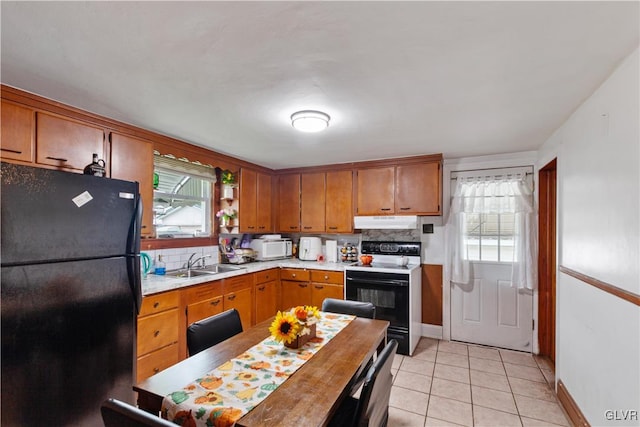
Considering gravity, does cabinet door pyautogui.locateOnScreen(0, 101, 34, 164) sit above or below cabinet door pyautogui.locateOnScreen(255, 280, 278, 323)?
above

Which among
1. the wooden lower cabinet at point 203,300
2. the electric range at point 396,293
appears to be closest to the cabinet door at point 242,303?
the wooden lower cabinet at point 203,300

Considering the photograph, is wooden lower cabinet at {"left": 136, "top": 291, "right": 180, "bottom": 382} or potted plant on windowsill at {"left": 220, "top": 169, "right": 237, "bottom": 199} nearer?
wooden lower cabinet at {"left": 136, "top": 291, "right": 180, "bottom": 382}

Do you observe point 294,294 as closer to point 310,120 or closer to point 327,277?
point 327,277

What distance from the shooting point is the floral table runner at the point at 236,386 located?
1.04m

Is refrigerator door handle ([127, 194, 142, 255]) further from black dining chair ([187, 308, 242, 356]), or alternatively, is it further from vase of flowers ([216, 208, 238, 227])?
vase of flowers ([216, 208, 238, 227])

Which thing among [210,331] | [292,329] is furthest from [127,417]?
[210,331]

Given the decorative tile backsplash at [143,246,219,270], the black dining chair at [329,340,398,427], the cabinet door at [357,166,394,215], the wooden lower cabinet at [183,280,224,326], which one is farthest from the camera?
the cabinet door at [357,166,394,215]

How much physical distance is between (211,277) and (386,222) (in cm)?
209

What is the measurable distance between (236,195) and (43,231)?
2.32 metres

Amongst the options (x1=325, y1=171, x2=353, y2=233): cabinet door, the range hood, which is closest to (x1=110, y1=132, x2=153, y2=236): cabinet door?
(x1=325, y1=171, x2=353, y2=233): cabinet door

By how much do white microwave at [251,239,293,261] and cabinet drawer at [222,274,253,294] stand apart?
2.12 feet

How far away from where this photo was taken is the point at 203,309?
281 centimetres

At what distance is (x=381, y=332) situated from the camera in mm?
1855

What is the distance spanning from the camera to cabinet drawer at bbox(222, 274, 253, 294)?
310 cm
